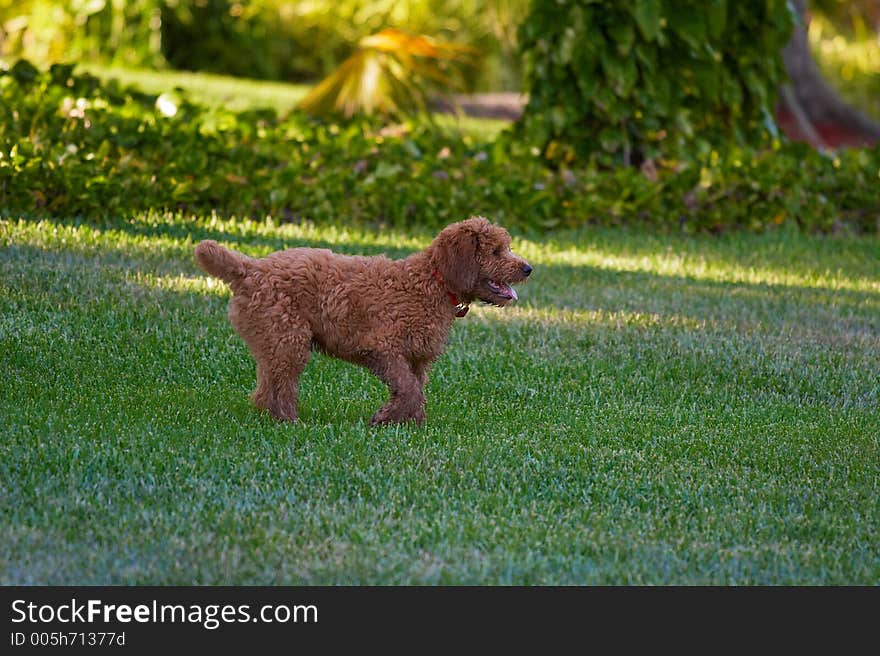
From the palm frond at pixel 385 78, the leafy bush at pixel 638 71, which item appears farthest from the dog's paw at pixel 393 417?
the palm frond at pixel 385 78

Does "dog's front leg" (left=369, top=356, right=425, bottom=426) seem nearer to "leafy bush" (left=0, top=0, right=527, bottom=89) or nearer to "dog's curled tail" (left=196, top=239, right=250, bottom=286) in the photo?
"dog's curled tail" (left=196, top=239, right=250, bottom=286)

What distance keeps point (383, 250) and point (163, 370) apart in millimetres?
2413

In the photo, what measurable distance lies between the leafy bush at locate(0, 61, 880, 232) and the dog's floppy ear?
3.96 metres

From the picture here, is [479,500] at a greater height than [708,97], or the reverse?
[708,97]

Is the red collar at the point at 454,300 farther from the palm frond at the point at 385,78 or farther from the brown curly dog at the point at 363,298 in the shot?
the palm frond at the point at 385,78

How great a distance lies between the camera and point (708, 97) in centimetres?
1044

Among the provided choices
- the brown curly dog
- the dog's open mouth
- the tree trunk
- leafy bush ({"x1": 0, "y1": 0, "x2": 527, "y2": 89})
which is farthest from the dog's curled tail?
the tree trunk

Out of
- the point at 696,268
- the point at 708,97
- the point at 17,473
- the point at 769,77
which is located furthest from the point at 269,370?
the point at 769,77

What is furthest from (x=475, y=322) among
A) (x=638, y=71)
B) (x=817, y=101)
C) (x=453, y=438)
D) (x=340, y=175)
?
(x=817, y=101)

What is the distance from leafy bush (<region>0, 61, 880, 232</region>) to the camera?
8469mm

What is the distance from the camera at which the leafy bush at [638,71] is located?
10125 mm

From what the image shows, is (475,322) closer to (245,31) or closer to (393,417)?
(393,417)

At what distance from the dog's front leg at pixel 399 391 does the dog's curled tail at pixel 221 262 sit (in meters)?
0.61
